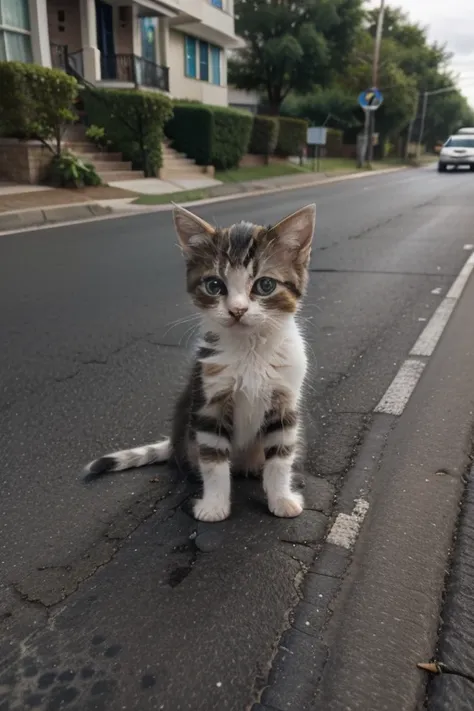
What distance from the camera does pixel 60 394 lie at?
4.11 metres

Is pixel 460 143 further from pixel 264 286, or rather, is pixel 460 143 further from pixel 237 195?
pixel 264 286

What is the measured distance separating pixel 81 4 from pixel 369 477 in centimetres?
2615

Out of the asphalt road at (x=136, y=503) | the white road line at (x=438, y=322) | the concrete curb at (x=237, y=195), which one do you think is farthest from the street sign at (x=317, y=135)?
the asphalt road at (x=136, y=503)

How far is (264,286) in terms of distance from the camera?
8.16 ft

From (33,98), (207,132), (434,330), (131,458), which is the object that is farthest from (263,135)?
(131,458)

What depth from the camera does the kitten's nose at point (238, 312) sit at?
2395mm

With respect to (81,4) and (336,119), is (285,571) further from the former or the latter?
(336,119)

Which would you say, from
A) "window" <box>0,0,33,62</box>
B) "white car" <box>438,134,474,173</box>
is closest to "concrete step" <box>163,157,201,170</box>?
"window" <box>0,0,33,62</box>

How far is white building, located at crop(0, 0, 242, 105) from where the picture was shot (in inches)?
806

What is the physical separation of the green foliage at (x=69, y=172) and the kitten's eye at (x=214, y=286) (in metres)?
14.9

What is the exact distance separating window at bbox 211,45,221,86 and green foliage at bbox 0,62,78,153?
69.8 ft

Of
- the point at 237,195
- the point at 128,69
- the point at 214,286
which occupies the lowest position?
the point at 237,195

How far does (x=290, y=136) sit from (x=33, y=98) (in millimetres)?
20925

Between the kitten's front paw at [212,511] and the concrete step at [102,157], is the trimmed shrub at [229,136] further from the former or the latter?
the kitten's front paw at [212,511]
